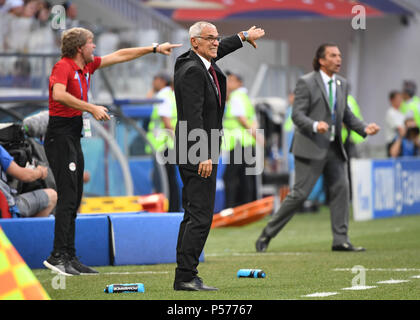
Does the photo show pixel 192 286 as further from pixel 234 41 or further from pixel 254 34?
pixel 254 34

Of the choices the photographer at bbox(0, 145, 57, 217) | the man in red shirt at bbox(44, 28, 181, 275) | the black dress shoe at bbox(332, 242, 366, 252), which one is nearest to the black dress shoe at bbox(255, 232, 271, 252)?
the black dress shoe at bbox(332, 242, 366, 252)

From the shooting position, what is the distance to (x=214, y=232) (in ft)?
47.0

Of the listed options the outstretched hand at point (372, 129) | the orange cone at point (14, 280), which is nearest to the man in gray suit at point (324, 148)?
the outstretched hand at point (372, 129)

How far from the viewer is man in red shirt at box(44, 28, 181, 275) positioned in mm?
8562

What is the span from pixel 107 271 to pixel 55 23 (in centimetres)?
657

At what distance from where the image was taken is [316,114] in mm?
10859

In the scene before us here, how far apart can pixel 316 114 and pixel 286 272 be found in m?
2.69

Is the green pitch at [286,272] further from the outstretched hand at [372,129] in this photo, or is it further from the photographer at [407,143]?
the photographer at [407,143]

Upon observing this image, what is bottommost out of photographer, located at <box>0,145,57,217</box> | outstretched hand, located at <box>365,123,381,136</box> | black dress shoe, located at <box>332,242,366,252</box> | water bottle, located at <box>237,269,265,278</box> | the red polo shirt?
black dress shoe, located at <box>332,242,366,252</box>

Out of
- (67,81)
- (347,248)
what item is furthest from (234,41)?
(347,248)

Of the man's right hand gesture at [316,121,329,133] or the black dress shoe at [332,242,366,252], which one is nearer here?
the man's right hand gesture at [316,121,329,133]

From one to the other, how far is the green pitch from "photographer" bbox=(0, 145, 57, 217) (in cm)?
104

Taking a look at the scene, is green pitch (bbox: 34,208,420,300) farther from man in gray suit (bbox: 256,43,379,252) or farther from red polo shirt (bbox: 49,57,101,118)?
red polo shirt (bbox: 49,57,101,118)

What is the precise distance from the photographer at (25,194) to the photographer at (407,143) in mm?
10023
